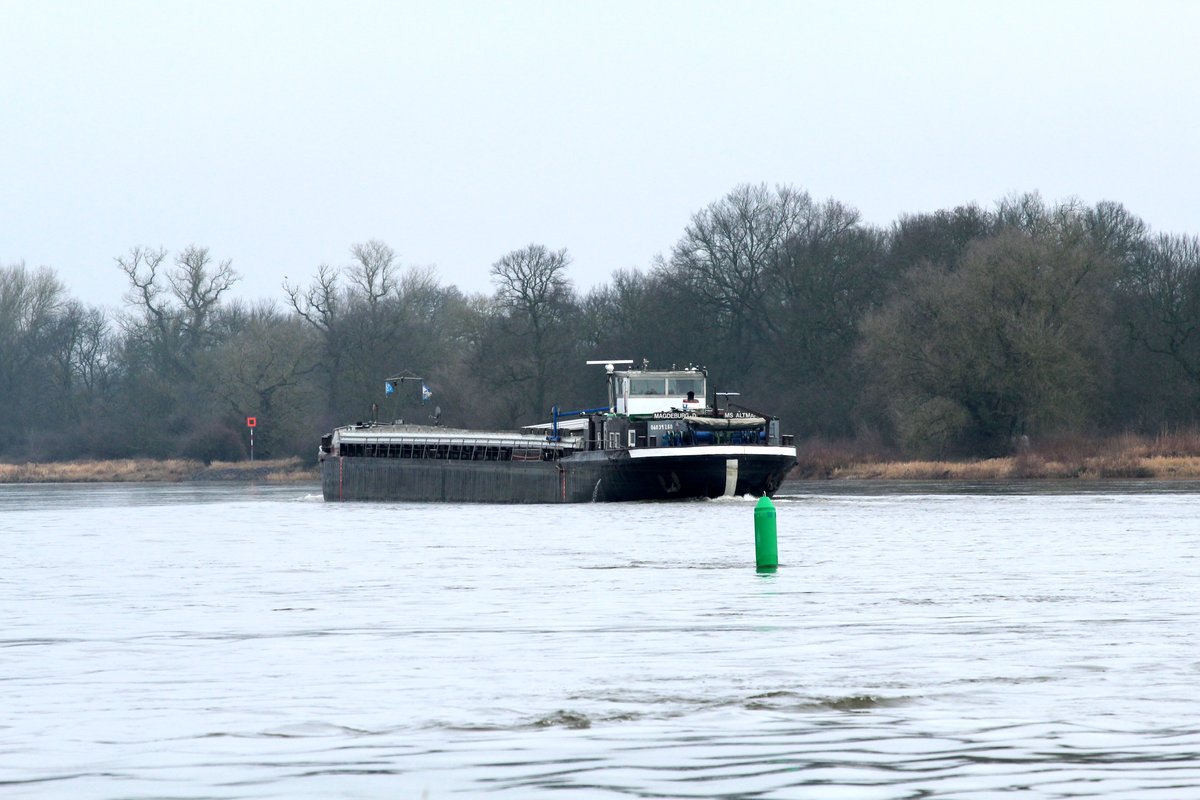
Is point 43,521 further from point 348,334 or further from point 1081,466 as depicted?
point 348,334

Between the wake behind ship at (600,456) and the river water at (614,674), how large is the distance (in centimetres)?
2158

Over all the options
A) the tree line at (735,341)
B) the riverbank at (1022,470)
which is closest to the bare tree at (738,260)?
the tree line at (735,341)

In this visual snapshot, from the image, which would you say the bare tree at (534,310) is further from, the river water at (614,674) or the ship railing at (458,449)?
the river water at (614,674)

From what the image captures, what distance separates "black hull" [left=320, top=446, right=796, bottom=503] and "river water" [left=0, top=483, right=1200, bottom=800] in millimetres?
21294

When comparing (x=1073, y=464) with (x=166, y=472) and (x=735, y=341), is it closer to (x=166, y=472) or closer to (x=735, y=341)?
(x=735, y=341)

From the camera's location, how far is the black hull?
4834 centimetres

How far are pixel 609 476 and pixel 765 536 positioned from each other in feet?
92.1

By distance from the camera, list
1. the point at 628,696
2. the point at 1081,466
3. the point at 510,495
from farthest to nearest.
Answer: the point at 1081,466 < the point at 510,495 < the point at 628,696

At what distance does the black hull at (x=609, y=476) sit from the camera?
48344 millimetres

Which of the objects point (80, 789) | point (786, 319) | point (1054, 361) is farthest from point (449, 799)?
point (786, 319)

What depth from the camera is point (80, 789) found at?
8273mm

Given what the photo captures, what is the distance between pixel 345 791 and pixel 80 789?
4.27 feet

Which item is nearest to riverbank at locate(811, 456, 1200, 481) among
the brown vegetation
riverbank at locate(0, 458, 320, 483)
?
the brown vegetation

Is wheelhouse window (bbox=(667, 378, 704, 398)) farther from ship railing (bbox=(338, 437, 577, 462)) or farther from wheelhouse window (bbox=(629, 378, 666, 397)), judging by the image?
ship railing (bbox=(338, 437, 577, 462))
